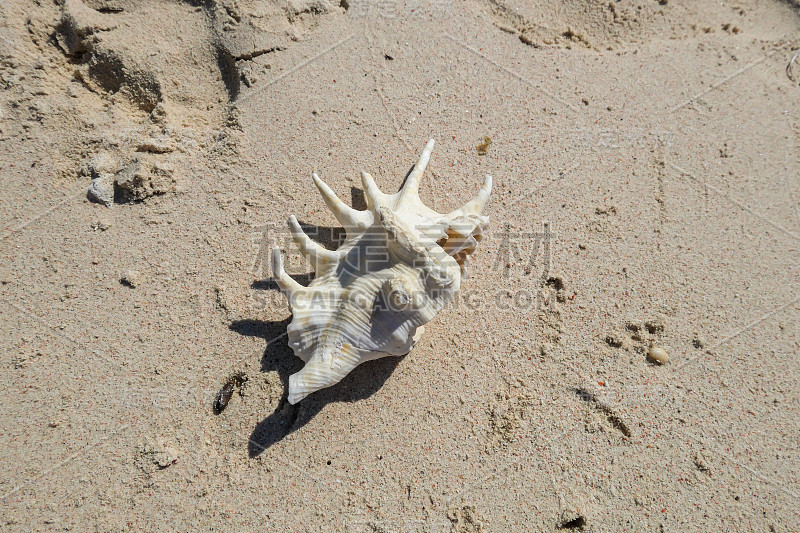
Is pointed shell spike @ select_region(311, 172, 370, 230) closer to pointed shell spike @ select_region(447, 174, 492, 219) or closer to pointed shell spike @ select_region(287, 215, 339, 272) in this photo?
pointed shell spike @ select_region(287, 215, 339, 272)

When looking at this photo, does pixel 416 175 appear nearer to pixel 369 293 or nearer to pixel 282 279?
pixel 369 293

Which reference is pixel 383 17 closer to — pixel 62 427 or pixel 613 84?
pixel 613 84

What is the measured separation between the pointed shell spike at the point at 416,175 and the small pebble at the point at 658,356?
183 cm

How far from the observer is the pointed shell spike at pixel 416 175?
8.57 feet

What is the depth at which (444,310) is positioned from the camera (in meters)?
2.73

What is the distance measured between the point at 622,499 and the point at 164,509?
2.55 m

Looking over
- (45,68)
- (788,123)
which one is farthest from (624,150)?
(45,68)

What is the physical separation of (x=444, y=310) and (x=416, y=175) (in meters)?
0.93

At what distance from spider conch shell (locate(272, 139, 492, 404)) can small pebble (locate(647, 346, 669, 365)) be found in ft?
4.64

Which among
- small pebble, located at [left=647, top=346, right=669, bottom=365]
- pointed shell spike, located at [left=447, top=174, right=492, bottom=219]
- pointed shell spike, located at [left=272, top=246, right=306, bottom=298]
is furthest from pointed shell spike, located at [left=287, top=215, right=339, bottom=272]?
small pebble, located at [left=647, top=346, right=669, bottom=365]

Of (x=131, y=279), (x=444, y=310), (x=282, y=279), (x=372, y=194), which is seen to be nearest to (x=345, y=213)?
(x=372, y=194)

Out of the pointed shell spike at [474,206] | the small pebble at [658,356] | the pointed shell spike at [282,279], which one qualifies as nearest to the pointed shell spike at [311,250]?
the pointed shell spike at [282,279]

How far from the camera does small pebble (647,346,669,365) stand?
2.60 metres

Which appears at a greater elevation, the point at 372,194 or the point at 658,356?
the point at 372,194
